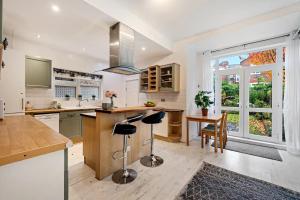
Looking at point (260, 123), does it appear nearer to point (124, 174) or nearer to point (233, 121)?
point (233, 121)

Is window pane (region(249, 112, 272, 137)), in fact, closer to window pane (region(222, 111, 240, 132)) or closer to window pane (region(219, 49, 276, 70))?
window pane (region(222, 111, 240, 132))

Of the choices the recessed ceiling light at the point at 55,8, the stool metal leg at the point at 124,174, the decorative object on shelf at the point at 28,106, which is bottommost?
the stool metal leg at the point at 124,174

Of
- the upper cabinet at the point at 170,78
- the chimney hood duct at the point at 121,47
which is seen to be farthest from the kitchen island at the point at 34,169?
the upper cabinet at the point at 170,78

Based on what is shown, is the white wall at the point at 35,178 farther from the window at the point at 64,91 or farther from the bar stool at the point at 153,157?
the window at the point at 64,91

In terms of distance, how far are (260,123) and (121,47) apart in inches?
164

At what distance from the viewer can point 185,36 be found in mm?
3697

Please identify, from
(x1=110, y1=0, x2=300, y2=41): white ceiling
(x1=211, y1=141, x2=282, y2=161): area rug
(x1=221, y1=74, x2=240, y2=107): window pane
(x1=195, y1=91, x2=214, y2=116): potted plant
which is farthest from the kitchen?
(x1=221, y1=74, x2=240, y2=107): window pane

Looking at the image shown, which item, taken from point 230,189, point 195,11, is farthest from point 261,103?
point 195,11

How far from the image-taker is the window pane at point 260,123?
3.74 meters

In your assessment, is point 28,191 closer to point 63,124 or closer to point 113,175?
point 113,175

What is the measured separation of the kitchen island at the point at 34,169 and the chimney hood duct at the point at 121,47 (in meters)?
1.90

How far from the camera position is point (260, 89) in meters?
3.85

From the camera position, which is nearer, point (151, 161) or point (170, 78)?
point (151, 161)

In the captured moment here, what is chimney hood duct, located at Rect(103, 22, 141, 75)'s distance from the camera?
2625mm
